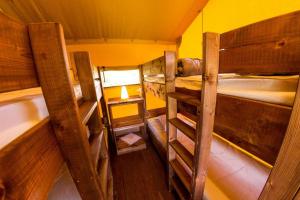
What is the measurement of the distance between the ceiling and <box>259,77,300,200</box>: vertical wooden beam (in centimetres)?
215

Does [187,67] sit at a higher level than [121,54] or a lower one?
lower

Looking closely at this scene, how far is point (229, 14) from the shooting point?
5.66 ft

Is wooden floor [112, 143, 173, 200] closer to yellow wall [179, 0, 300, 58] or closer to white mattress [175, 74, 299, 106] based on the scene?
white mattress [175, 74, 299, 106]

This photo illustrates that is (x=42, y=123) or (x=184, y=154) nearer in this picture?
(x=42, y=123)

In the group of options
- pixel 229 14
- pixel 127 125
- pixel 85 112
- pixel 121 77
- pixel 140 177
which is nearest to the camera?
pixel 85 112

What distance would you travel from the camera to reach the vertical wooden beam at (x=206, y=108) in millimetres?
612

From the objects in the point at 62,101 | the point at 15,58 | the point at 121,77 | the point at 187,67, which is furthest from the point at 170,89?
the point at 121,77

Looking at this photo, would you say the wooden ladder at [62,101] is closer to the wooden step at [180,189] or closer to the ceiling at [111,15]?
the wooden step at [180,189]

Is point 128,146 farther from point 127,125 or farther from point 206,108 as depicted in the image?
point 206,108

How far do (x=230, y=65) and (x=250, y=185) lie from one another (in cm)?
91

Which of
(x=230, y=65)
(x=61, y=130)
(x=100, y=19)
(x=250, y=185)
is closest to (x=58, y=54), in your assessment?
(x=61, y=130)

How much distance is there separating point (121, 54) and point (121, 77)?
0.61 metres

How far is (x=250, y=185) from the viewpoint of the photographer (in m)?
0.83

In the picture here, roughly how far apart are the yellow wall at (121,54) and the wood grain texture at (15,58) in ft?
8.16
